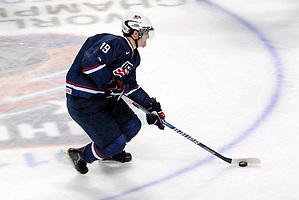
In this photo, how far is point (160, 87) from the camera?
4.57 metres

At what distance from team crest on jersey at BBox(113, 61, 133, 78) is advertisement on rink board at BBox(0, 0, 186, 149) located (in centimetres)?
76

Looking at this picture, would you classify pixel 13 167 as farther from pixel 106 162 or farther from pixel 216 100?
pixel 216 100

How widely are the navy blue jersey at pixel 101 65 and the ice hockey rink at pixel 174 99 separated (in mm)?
552

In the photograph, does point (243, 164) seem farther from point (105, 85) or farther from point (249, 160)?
point (105, 85)

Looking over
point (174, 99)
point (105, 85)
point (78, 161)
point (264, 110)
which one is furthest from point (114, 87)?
point (264, 110)

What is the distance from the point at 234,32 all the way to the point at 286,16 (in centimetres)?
74

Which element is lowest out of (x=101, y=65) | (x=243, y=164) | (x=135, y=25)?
(x=243, y=164)

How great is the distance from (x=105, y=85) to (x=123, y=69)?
15 cm

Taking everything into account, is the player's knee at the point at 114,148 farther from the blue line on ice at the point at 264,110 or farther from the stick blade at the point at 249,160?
the stick blade at the point at 249,160

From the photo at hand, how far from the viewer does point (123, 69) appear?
324 centimetres

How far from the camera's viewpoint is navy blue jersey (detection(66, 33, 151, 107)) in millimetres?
3078

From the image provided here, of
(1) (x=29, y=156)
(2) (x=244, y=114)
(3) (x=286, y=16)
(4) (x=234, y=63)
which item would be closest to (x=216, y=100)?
(2) (x=244, y=114)

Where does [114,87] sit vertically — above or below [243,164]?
above

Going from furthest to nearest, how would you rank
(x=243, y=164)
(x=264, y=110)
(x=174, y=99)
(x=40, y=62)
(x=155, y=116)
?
(x=40, y=62) → (x=174, y=99) → (x=264, y=110) → (x=243, y=164) → (x=155, y=116)
